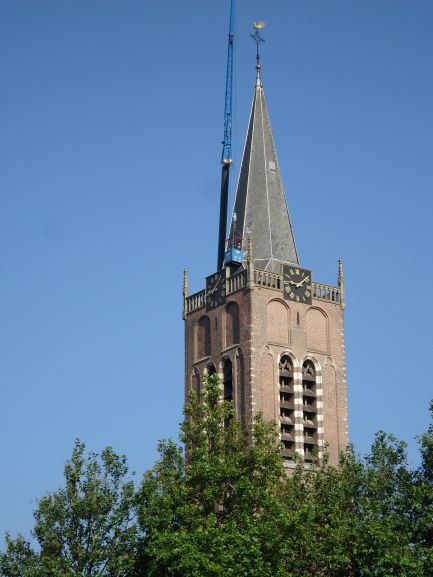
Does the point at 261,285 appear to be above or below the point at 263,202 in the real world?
below

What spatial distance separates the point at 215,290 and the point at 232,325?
336 cm

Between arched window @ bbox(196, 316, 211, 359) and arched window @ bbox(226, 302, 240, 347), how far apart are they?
2.27 m

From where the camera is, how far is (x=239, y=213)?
9675 centimetres

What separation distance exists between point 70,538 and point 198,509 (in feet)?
21.4

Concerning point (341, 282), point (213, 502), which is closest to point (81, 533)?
point (213, 502)

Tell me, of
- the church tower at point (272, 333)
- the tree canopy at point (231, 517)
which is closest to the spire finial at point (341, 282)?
the church tower at point (272, 333)

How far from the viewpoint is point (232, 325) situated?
298 feet

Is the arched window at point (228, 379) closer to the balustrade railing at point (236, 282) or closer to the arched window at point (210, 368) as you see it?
the arched window at point (210, 368)

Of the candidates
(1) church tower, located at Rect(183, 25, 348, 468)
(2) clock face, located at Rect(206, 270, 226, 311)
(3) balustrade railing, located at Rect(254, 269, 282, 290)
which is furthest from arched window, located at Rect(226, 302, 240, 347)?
(3) balustrade railing, located at Rect(254, 269, 282, 290)

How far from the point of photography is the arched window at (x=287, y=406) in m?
87.4

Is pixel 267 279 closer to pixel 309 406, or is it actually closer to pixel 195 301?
pixel 195 301

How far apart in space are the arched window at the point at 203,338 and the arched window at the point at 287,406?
5.87 metres

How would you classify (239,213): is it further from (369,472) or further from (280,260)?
(369,472)

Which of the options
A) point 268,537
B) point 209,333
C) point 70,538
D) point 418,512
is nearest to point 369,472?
point 418,512
